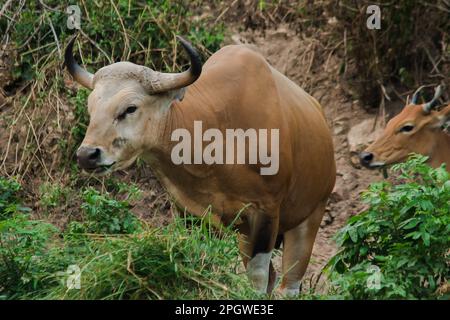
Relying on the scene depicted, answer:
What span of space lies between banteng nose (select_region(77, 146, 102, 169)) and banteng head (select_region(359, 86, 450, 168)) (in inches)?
144

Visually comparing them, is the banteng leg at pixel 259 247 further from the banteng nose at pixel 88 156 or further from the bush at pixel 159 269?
the banteng nose at pixel 88 156

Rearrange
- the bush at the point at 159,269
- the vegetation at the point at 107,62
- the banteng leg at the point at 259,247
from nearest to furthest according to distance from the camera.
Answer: the bush at the point at 159,269 → the banteng leg at the point at 259,247 → the vegetation at the point at 107,62

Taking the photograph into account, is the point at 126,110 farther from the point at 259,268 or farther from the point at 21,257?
the point at 259,268

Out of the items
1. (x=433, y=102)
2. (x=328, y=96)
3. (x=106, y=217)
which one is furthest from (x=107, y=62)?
(x=106, y=217)

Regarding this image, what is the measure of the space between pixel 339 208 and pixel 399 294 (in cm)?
406

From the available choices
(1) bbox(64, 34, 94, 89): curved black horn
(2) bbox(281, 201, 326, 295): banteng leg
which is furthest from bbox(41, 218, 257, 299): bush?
(2) bbox(281, 201, 326, 295): banteng leg

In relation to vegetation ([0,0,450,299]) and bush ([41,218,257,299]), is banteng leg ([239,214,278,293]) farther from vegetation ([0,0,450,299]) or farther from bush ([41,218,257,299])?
bush ([41,218,257,299])

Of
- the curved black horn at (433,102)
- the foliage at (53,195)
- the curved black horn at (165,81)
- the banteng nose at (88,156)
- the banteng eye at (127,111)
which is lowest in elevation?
the foliage at (53,195)

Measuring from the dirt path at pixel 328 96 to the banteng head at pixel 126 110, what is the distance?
3216 millimetres

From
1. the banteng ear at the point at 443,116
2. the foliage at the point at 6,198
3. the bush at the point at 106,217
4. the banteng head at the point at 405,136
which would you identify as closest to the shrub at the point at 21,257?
the bush at the point at 106,217

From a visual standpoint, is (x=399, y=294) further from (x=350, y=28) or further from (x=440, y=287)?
(x=350, y=28)

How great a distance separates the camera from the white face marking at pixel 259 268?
7535mm

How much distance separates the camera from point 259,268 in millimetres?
7551

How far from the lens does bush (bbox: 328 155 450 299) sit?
248 inches
